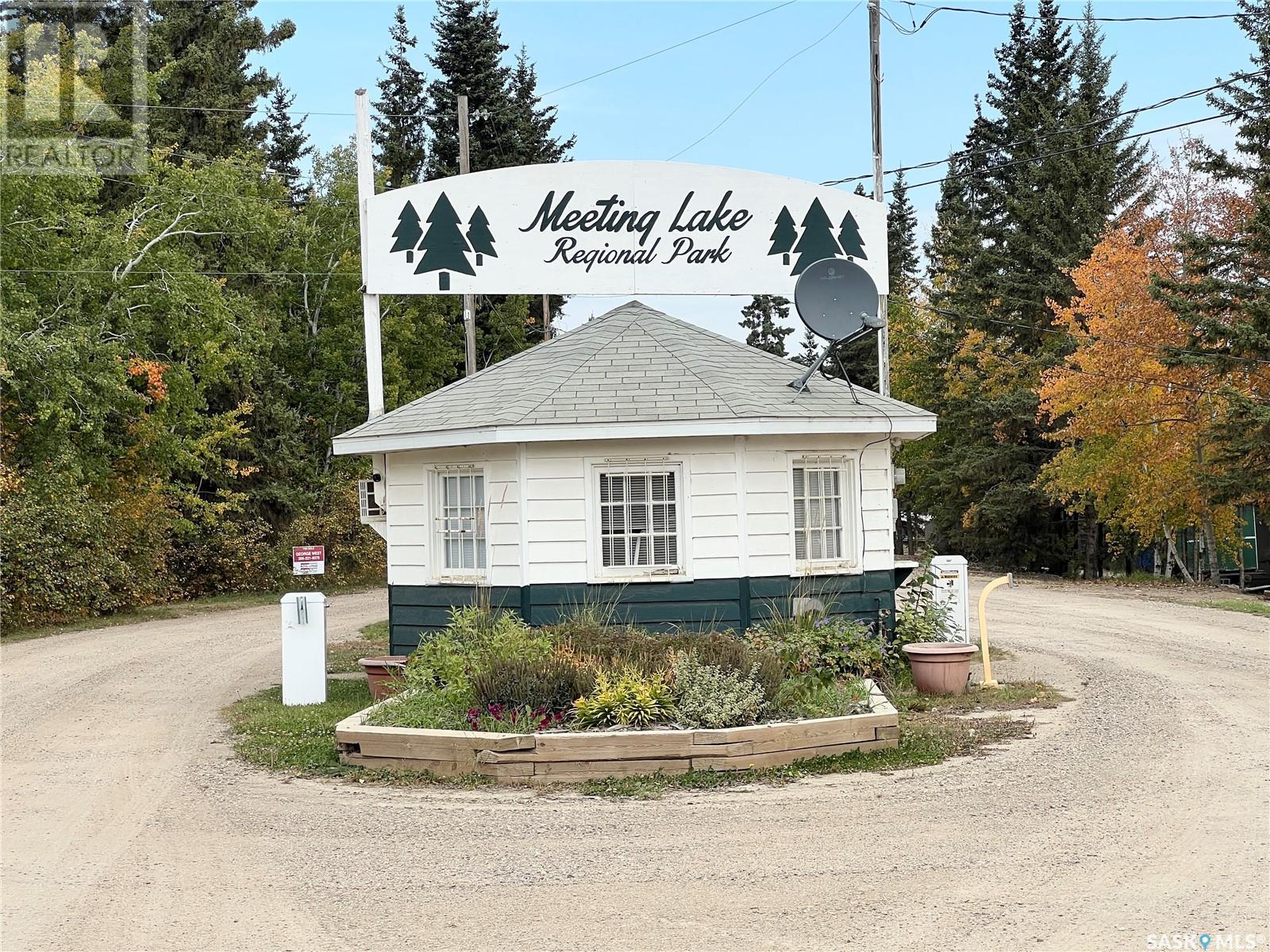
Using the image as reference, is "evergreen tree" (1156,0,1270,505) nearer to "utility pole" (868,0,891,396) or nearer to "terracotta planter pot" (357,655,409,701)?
"utility pole" (868,0,891,396)

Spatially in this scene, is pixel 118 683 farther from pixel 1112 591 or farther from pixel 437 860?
pixel 1112 591

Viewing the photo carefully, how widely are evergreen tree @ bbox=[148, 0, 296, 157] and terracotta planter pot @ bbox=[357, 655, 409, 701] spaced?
26.1 metres

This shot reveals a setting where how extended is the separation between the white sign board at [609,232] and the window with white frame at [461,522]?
Result: 8.32ft

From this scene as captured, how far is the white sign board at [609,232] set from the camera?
14008mm

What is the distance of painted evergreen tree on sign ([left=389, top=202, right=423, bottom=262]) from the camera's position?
14.0 m

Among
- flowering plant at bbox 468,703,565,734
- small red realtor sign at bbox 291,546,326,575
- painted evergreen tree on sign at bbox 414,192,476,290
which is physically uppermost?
painted evergreen tree on sign at bbox 414,192,476,290

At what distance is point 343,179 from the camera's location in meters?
34.8

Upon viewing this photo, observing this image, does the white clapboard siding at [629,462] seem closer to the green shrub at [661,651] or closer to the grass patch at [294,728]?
the green shrub at [661,651]

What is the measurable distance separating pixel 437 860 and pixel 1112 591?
21.0 meters

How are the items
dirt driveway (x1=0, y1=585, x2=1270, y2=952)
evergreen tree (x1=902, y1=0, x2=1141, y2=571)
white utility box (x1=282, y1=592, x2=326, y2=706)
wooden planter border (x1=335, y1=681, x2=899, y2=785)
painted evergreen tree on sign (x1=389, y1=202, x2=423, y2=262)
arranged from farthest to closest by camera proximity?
evergreen tree (x1=902, y1=0, x2=1141, y2=571)
painted evergreen tree on sign (x1=389, y1=202, x2=423, y2=262)
white utility box (x1=282, y1=592, x2=326, y2=706)
wooden planter border (x1=335, y1=681, x2=899, y2=785)
dirt driveway (x1=0, y1=585, x2=1270, y2=952)

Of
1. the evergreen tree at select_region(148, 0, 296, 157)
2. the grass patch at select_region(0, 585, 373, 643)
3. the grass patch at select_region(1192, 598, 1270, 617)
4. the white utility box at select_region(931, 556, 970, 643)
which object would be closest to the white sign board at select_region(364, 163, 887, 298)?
the white utility box at select_region(931, 556, 970, 643)

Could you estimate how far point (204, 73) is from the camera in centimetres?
3506

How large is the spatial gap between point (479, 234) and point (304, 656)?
513 cm

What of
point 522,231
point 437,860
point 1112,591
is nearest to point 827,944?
point 437,860
